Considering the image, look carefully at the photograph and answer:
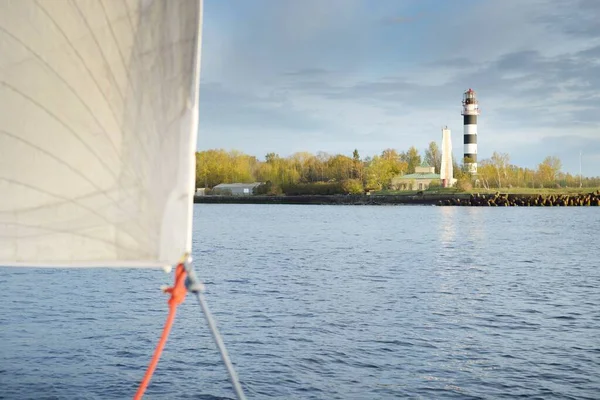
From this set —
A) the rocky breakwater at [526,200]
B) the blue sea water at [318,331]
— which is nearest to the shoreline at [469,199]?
the rocky breakwater at [526,200]

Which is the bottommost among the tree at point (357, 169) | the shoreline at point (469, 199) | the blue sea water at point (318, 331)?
the blue sea water at point (318, 331)

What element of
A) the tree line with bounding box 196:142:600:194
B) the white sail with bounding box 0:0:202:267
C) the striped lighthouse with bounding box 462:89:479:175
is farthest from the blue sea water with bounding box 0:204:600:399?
the tree line with bounding box 196:142:600:194

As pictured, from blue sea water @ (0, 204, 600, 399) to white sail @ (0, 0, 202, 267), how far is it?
34.6 ft

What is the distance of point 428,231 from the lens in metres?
74.5

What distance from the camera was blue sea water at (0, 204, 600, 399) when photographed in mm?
14445

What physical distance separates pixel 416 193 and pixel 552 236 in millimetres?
102938

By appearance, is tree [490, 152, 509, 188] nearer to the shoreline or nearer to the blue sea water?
the shoreline

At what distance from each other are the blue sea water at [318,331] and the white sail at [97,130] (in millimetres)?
10550

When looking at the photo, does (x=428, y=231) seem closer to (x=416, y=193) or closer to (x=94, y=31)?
(x=94, y=31)

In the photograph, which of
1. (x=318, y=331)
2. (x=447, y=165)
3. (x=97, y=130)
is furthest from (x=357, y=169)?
(x=97, y=130)

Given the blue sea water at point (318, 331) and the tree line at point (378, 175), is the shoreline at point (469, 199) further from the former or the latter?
the blue sea water at point (318, 331)

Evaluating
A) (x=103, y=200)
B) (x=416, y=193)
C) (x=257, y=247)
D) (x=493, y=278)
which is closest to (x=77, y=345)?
(x=103, y=200)

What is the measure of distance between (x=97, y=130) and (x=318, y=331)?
17.5m

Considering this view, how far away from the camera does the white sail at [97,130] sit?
3045 millimetres
